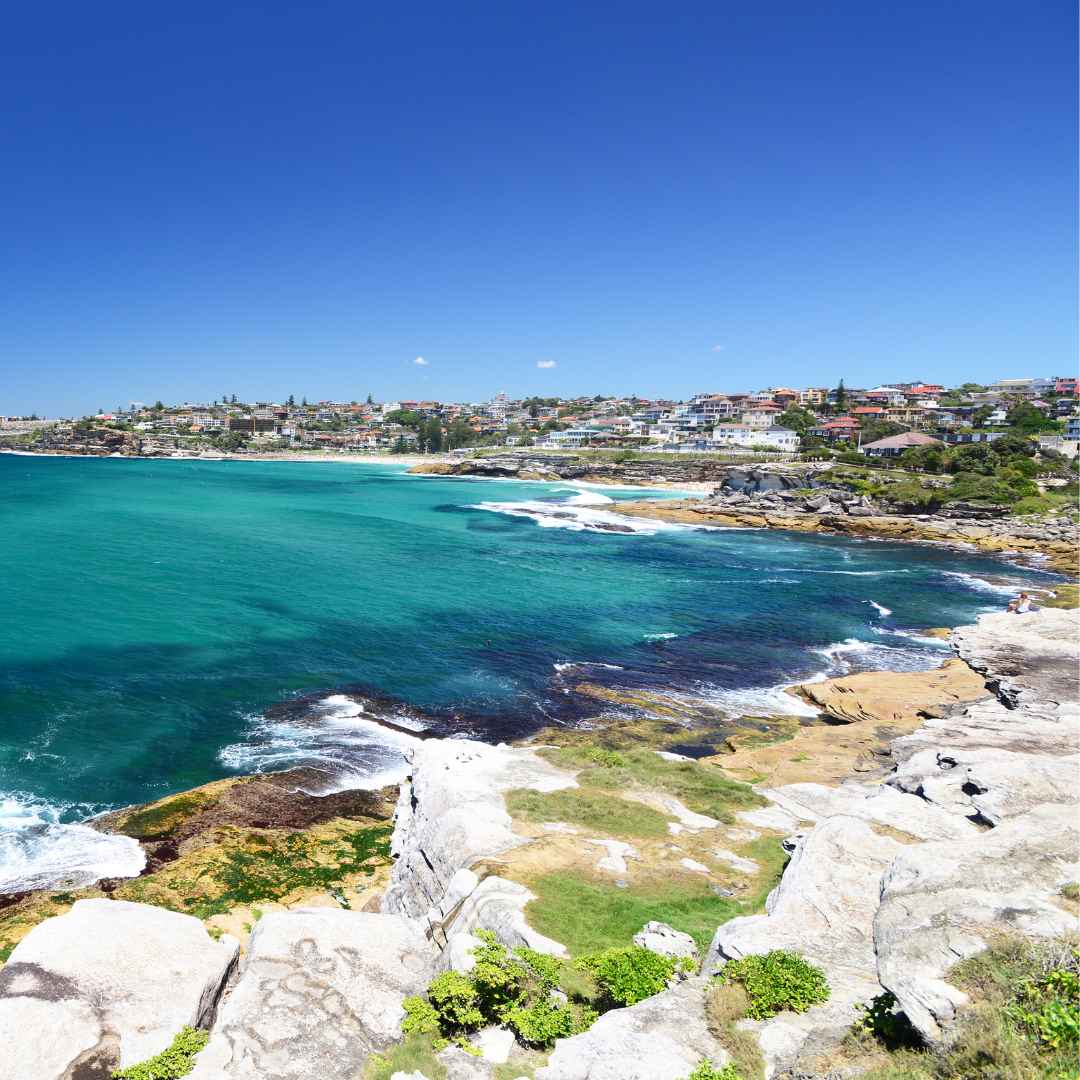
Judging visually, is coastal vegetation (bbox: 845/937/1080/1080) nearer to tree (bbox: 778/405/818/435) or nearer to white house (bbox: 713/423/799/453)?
white house (bbox: 713/423/799/453)

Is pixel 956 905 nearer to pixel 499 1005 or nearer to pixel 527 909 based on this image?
pixel 499 1005

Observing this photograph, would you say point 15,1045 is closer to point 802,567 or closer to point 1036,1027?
point 1036,1027

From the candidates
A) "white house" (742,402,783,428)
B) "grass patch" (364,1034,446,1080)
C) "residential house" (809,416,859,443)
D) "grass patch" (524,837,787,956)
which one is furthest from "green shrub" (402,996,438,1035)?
"white house" (742,402,783,428)

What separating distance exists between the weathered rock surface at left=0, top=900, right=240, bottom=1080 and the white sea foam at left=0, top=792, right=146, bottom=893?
647cm

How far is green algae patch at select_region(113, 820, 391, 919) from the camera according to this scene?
15805 mm

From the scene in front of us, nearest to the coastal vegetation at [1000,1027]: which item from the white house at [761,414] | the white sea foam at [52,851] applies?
the white sea foam at [52,851]

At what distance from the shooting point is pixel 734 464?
5344 inches

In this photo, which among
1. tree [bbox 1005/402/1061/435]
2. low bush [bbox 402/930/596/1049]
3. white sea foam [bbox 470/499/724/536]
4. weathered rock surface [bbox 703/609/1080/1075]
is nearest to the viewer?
weathered rock surface [bbox 703/609/1080/1075]

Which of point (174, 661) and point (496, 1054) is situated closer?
point (496, 1054)

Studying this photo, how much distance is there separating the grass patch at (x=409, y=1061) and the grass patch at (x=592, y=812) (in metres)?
6.13

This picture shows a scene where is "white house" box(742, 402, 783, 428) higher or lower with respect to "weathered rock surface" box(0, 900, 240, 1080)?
higher

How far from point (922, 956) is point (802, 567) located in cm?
5433

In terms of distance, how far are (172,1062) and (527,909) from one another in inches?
209

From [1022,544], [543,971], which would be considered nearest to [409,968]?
[543,971]
